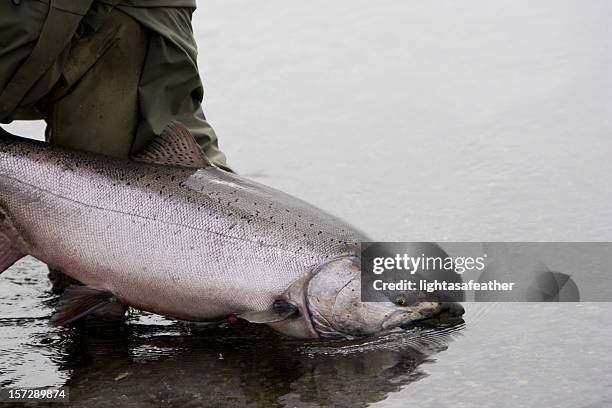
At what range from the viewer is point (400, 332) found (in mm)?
3590

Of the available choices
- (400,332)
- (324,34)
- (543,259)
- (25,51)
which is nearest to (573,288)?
(543,259)

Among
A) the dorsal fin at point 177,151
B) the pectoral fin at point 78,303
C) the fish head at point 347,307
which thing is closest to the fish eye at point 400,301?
the fish head at point 347,307

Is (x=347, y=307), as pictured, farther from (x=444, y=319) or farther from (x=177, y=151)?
(x=177, y=151)

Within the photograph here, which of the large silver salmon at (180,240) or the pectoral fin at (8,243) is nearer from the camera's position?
the large silver salmon at (180,240)

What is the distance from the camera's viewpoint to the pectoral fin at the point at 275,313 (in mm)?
3479

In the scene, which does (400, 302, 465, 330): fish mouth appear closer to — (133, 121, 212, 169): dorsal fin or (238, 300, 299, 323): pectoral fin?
(238, 300, 299, 323): pectoral fin

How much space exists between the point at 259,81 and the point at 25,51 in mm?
2948

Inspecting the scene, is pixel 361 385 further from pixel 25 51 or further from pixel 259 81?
pixel 259 81

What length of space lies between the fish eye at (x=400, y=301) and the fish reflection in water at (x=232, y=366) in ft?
0.33

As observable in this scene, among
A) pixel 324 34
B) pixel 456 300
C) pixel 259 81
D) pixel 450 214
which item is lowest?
pixel 456 300

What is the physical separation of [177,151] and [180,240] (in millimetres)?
357

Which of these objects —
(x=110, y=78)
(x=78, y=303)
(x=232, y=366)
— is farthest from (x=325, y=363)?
(x=110, y=78)

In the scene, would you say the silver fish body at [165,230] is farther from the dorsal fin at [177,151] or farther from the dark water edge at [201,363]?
the dark water edge at [201,363]

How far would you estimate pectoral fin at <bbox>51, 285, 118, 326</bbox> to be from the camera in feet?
11.8
